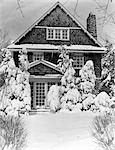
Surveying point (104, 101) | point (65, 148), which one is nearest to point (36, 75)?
point (104, 101)

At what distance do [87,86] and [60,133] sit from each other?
31.6 ft

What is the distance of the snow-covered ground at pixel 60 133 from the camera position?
13.3 metres

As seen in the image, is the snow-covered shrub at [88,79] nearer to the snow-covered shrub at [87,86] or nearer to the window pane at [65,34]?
the snow-covered shrub at [87,86]

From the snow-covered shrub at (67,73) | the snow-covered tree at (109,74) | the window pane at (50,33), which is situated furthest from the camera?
the window pane at (50,33)

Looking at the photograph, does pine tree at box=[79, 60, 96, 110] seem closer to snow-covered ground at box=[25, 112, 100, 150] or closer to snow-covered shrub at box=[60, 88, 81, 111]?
snow-covered shrub at box=[60, 88, 81, 111]

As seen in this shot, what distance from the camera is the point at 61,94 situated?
2531 centimetres

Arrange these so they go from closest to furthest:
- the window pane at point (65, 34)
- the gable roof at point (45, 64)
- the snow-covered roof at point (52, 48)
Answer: the gable roof at point (45, 64) → the snow-covered roof at point (52, 48) → the window pane at point (65, 34)

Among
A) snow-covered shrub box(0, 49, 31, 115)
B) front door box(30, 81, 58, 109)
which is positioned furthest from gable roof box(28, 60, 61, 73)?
snow-covered shrub box(0, 49, 31, 115)

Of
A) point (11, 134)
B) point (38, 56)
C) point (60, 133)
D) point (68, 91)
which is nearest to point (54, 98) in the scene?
point (68, 91)

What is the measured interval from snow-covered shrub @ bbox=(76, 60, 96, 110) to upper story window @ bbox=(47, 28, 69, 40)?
6.00 m

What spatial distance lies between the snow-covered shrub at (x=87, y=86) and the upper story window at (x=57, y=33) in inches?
236

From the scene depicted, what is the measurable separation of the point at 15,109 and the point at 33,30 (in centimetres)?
981

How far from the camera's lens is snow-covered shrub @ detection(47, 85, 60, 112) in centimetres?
2483

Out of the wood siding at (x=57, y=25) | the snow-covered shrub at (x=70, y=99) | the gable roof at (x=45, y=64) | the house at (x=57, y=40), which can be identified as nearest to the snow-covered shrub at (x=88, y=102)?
the snow-covered shrub at (x=70, y=99)
